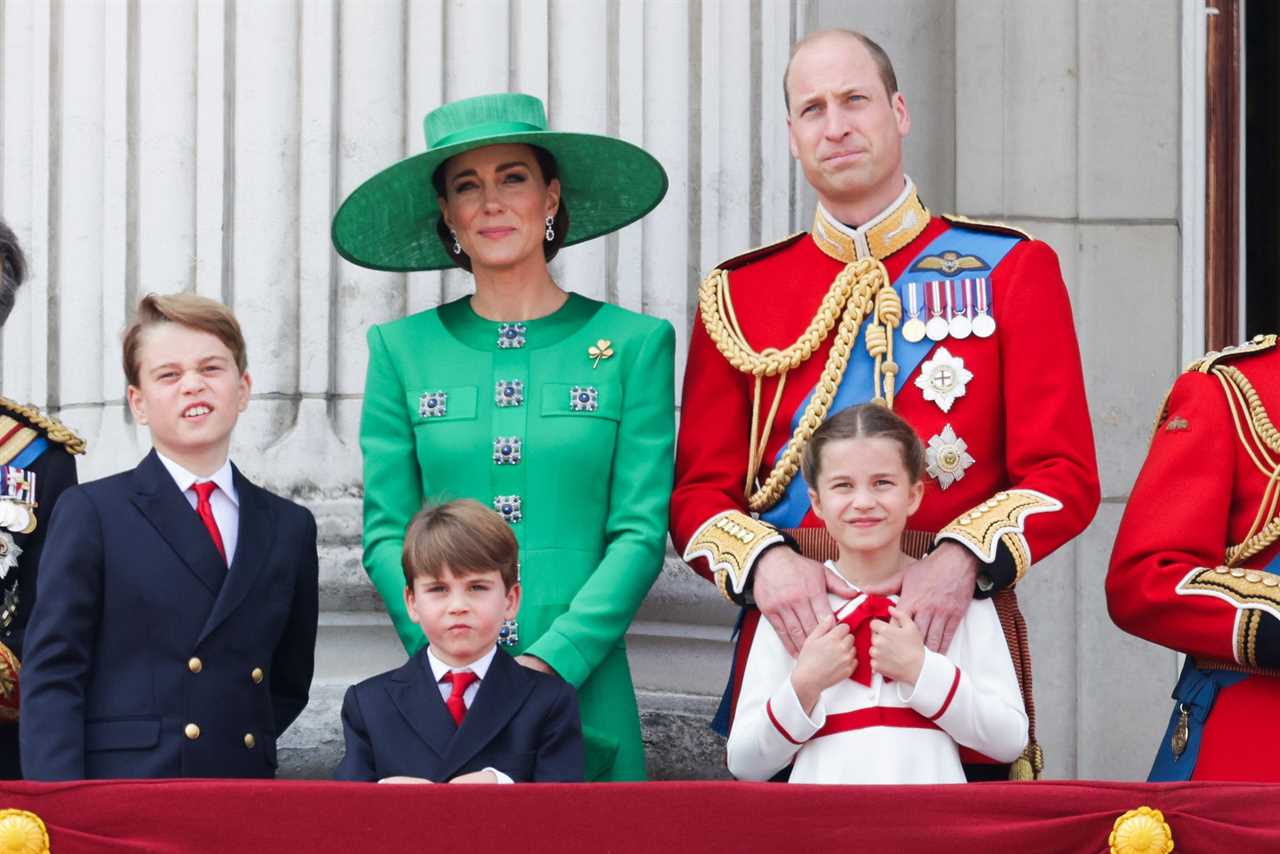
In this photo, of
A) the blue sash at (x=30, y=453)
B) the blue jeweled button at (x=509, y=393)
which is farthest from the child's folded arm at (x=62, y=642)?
the blue jeweled button at (x=509, y=393)

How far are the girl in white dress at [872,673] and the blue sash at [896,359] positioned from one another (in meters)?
0.26

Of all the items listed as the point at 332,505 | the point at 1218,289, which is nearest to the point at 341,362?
the point at 332,505

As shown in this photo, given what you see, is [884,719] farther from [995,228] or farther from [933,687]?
[995,228]

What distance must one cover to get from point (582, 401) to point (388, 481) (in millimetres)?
385

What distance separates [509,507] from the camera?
14.0 ft

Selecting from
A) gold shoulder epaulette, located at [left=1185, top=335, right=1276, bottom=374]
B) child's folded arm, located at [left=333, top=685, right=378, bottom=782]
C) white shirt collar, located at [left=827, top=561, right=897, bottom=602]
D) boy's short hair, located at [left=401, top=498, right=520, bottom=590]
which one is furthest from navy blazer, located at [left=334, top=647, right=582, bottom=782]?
gold shoulder epaulette, located at [left=1185, top=335, right=1276, bottom=374]

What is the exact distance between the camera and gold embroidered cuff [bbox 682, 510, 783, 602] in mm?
3959

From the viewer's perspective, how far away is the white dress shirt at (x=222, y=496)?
402cm

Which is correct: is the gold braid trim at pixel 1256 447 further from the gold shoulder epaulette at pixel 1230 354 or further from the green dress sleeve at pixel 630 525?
the green dress sleeve at pixel 630 525

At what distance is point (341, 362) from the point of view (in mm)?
5145

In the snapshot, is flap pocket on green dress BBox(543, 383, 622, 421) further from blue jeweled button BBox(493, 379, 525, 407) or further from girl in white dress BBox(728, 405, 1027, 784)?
girl in white dress BBox(728, 405, 1027, 784)

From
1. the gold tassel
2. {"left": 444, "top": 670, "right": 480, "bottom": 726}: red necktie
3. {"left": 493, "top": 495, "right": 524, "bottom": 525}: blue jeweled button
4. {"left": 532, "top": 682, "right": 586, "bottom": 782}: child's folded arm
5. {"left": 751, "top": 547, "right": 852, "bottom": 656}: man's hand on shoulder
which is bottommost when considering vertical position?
the gold tassel

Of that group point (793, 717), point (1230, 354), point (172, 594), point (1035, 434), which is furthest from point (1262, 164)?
point (172, 594)

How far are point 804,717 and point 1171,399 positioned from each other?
103cm
